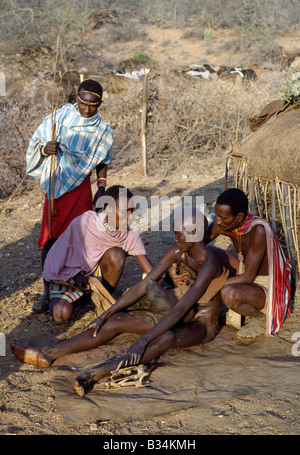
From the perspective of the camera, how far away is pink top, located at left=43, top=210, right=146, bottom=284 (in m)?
3.70

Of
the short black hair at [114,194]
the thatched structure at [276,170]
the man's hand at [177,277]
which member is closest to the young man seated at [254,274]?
the man's hand at [177,277]

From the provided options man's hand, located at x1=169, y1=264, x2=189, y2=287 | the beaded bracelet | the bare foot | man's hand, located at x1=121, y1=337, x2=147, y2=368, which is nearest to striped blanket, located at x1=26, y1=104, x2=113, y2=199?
the beaded bracelet

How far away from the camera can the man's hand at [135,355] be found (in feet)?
9.40

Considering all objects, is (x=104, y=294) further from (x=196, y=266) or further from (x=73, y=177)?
(x=73, y=177)

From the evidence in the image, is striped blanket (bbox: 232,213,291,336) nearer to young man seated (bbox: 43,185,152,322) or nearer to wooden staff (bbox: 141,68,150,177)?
young man seated (bbox: 43,185,152,322)

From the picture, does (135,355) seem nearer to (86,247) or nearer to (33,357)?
(33,357)

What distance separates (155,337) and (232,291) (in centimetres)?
68

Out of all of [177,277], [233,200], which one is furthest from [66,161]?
[233,200]

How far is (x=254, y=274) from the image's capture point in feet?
11.2

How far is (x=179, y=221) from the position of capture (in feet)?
10.7

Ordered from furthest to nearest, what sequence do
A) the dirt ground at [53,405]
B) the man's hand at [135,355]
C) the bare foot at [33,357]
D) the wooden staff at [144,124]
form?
the wooden staff at [144,124] → the bare foot at [33,357] → the man's hand at [135,355] → the dirt ground at [53,405]

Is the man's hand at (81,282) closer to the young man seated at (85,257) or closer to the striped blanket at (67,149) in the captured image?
the young man seated at (85,257)

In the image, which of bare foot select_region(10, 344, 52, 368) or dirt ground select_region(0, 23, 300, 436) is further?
bare foot select_region(10, 344, 52, 368)

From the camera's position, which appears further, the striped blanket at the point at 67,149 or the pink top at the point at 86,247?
the striped blanket at the point at 67,149
